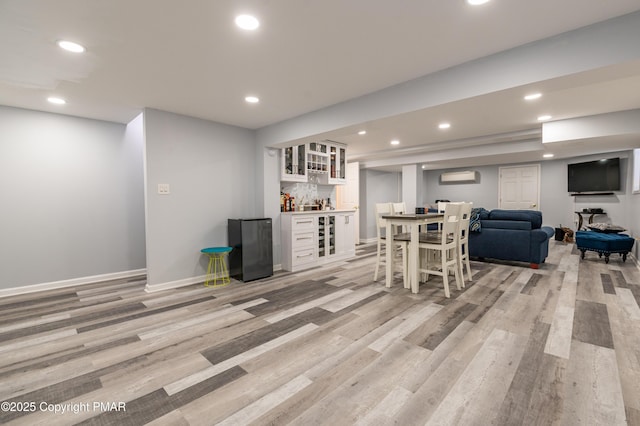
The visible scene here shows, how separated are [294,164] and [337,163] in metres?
1.16

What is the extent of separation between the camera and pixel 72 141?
13.1ft

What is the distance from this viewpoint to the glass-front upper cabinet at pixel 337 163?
19.1 ft

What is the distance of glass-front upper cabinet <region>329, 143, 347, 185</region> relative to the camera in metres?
5.84

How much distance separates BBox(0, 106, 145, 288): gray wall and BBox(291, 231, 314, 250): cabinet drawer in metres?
2.47

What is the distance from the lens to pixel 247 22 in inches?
76.6

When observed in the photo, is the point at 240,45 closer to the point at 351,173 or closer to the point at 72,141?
the point at 72,141

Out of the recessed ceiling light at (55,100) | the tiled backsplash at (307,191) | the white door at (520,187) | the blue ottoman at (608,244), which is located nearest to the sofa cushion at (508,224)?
the blue ottoman at (608,244)

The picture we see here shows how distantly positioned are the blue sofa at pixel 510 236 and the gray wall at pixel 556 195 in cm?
234

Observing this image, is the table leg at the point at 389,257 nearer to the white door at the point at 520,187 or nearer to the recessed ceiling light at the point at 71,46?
the recessed ceiling light at the point at 71,46

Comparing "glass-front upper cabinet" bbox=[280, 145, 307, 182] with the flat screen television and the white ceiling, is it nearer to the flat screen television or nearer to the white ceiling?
the white ceiling

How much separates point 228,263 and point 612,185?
341 inches

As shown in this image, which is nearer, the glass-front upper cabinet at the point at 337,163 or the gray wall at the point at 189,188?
the gray wall at the point at 189,188

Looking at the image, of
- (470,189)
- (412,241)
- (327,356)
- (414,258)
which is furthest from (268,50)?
(470,189)

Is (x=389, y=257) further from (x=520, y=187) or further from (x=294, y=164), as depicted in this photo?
(x=520, y=187)
